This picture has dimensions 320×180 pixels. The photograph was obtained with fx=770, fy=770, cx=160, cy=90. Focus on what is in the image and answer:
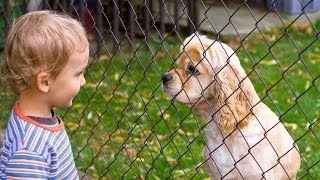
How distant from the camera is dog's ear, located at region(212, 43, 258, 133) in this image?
4.02 m

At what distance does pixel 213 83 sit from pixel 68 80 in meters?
1.15

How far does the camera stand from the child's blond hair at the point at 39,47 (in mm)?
3109

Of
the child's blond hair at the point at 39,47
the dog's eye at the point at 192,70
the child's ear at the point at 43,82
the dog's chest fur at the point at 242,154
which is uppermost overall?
the child's blond hair at the point at 39,47

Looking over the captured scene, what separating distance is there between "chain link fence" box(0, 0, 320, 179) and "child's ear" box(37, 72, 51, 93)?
0.91 m

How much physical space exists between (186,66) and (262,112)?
49 cm

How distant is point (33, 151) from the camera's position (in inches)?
123

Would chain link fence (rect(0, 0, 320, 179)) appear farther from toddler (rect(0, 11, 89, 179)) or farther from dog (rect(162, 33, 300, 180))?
toddler (rect(0, 11, 89, 179))

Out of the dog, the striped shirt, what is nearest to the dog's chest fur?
the dog

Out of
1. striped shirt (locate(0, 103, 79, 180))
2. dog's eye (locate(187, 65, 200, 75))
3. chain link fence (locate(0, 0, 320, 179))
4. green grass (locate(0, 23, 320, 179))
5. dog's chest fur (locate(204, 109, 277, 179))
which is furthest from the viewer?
green grass (locate(0, 23, 320, 179))

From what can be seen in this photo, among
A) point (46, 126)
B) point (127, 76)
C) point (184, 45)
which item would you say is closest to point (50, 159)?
point (46, 126)

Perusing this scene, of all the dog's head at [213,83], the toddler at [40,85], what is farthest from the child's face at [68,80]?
the dog's head at [213,83]

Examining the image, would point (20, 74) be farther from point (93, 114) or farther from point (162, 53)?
point (162, 53)

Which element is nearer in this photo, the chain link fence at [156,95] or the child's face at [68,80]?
the child's face at [68,80]

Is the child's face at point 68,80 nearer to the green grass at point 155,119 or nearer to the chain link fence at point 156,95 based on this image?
the chain link fence at point 156,95
